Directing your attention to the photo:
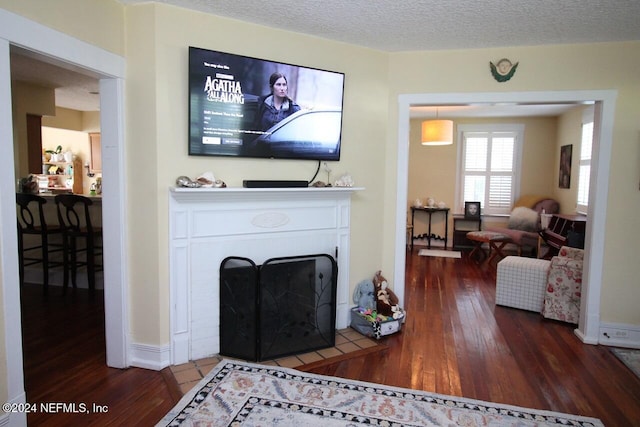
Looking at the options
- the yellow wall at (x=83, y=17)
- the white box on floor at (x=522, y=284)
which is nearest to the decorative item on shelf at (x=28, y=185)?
the yellow wall at (x=83, y=17)

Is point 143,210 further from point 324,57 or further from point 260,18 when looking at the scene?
point 324,57

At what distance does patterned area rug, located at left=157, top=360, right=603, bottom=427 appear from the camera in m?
2.21

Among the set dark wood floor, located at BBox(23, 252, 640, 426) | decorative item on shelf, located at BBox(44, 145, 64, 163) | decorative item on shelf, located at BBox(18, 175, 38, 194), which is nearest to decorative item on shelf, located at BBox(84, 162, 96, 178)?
decorative item on shelf, located at BBox(44, 145, 64, 163)

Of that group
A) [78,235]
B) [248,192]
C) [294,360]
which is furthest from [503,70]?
[78,235]

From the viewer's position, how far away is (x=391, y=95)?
140 inches

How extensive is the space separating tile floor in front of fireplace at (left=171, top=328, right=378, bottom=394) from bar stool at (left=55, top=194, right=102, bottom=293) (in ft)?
7.19

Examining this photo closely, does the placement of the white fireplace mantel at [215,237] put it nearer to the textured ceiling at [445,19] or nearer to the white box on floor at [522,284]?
the textured ceiling at [445,19]

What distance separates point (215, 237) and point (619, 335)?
330cm

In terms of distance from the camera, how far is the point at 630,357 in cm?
309

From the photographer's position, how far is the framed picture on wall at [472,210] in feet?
23.6

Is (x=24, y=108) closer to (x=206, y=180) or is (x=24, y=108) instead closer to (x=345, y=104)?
(x=206, y=180)

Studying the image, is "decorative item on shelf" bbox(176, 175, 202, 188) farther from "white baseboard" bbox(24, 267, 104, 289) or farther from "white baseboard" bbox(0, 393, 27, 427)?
"white baseboard" bbox(24, 267, 104, 289)

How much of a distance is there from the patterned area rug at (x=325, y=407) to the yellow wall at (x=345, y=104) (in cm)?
64

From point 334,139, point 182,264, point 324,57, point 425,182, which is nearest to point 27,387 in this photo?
point 182,264
